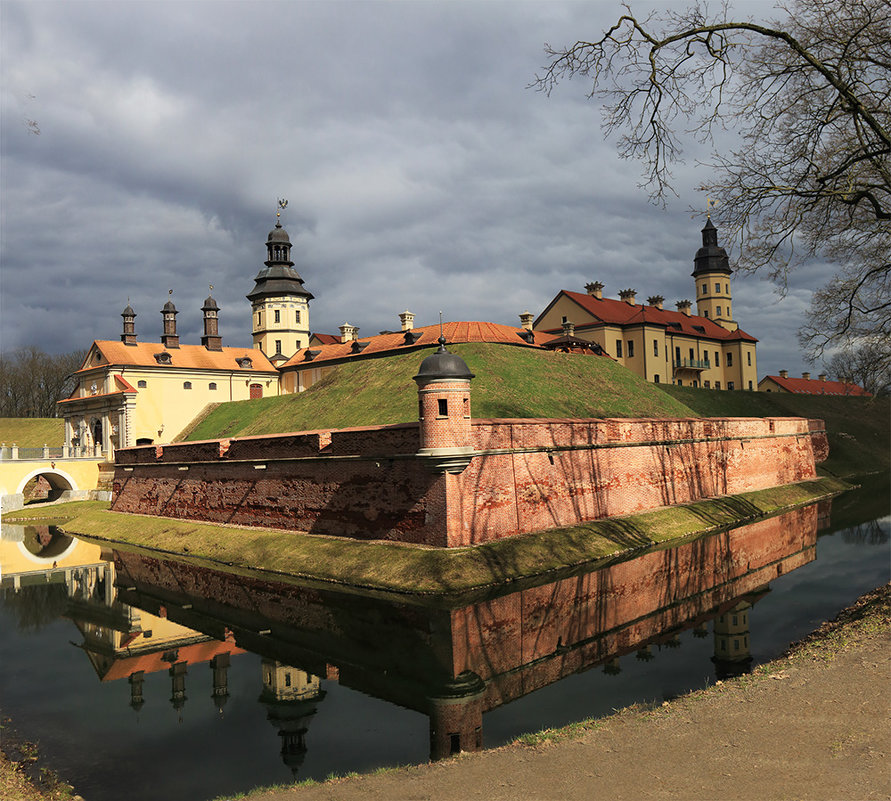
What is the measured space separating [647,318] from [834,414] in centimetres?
1866

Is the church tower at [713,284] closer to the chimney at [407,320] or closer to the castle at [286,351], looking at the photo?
the castle at [286,351]

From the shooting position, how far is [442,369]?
727 inches

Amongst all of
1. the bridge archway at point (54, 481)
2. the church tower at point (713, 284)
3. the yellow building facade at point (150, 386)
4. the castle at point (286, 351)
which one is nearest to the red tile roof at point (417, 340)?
the castle at point (286, 351)

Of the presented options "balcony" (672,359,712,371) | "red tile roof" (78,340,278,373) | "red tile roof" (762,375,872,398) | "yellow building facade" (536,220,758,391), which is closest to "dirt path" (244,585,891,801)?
"yellow building facade" (536,220,758,391)

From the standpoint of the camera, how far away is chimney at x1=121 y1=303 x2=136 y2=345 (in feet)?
173

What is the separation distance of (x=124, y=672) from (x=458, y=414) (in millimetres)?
9668

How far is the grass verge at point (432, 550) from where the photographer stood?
17188 mm

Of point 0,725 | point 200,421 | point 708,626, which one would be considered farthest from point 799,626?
point 200,421

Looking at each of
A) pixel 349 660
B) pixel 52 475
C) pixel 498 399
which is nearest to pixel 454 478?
pixel 349 660

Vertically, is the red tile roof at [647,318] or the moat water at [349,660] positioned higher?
the red tile roof at [647,318]

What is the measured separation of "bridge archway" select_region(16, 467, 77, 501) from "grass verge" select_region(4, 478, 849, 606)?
613 inches

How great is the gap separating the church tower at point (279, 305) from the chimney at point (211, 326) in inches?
164

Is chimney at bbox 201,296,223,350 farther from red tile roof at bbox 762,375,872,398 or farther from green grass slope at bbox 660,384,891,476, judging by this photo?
red tile roof at bbox 762,375,872,398

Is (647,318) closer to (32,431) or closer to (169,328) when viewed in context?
(169,328)
